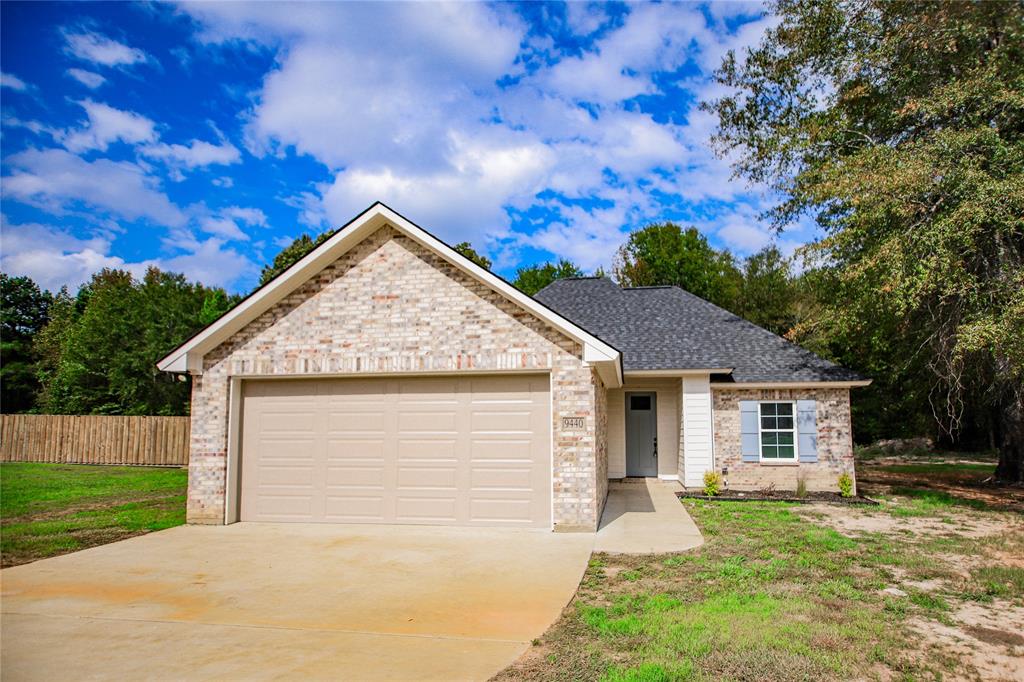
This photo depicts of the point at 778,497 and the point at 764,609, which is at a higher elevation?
the point at 764,609

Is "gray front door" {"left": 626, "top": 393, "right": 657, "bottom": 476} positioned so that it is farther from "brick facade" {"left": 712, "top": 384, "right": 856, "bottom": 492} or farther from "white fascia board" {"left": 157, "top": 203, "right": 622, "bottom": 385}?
"white fascia board" {"left": 157, "top": 203, "right": 622, "bottom": 385}

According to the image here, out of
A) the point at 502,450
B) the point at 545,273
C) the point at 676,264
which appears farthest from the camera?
the point at 545,273

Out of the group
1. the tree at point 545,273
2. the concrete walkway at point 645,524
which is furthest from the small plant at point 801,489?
the tree at point 545,273

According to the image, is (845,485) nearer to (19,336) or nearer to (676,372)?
(676,372)

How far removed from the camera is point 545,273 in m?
43.1

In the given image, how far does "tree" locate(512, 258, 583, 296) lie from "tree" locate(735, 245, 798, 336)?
11.0m

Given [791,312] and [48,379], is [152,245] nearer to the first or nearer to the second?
[48,379]

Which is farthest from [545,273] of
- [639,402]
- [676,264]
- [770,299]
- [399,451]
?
[399,451]

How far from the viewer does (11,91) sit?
29.3ft

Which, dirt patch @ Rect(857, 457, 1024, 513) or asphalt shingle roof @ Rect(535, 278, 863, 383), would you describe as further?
asphalt shingle roof @ Rect(535, 278, 863, 383)

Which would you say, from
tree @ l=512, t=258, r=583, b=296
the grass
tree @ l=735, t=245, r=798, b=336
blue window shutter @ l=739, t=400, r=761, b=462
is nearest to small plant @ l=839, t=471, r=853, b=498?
blue window shutter @ l=739, t=400, r=761, b=462

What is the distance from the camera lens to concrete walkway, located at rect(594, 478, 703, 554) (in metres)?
8.78

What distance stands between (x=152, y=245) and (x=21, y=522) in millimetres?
11109

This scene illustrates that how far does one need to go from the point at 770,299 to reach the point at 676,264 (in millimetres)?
6165
